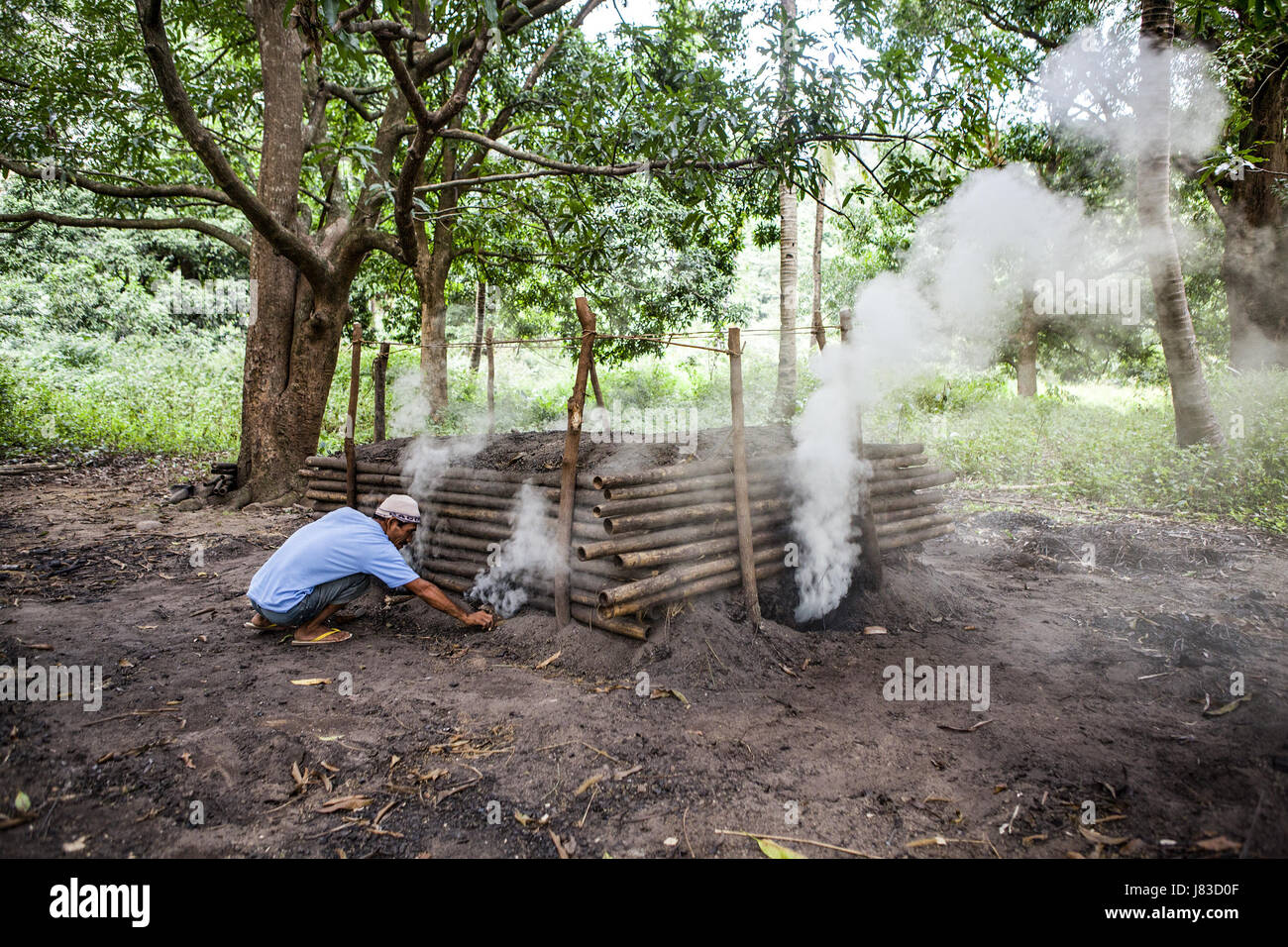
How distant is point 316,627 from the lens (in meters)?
4.87

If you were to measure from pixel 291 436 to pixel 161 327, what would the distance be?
47.3 ft

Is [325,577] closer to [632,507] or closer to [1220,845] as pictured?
[632,507]

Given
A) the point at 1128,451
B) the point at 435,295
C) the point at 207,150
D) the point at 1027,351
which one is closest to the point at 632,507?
the point at 207,150

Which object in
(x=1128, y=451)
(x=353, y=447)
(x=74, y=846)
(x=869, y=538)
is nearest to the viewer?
(x=74, y=846)

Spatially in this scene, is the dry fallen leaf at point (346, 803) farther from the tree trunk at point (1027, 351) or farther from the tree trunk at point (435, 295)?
the tree trunk at point (1027, 351)

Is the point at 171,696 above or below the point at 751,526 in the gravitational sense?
below

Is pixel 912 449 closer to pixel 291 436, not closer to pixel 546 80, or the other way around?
pixel 546 80

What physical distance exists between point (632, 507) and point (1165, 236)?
7973 millimetres

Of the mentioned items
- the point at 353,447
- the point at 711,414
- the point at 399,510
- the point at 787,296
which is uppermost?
the point at 787,296

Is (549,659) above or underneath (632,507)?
underneath

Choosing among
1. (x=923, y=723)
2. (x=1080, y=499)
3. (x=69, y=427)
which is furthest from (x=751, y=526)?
(x=69, y=427)

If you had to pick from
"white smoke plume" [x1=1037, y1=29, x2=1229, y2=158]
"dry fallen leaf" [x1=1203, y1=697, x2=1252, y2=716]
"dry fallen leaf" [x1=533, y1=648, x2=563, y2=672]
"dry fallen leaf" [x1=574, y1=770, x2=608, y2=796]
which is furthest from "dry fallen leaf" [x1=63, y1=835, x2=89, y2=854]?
"white smoke plume" [x1=1037, y1=29, x2=1229, y2=158]

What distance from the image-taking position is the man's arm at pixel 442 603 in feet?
15.0
